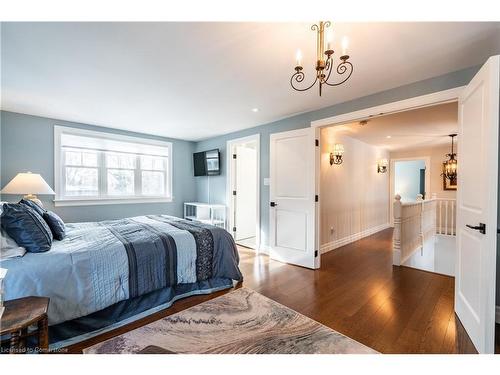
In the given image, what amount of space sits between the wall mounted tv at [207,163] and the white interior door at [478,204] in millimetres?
3847

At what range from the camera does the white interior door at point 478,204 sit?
1436mm

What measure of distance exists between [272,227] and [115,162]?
3246mm

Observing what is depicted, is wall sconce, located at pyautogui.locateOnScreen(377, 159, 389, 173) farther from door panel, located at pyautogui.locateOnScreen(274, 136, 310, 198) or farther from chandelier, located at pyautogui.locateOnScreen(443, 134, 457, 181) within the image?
door panel, located at pyautogui.locateOnScreen(274, 136, 310, 198)

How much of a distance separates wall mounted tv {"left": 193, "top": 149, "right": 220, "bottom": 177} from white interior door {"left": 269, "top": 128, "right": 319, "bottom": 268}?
1524mm

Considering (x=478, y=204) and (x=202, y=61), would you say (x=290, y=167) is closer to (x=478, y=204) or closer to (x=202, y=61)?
(x=202, y=61)

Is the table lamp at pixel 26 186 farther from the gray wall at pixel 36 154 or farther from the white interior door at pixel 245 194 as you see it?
the white interior door at pixel 245 194

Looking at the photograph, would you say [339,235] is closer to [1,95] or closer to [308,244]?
[308,244]

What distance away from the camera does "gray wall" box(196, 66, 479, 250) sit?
7.29 ft

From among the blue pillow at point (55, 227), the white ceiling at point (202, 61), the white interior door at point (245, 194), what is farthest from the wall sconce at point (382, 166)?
the blue pillow at point (55, 227)

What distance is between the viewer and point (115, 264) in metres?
1.91

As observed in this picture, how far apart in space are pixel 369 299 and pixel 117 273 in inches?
97.1

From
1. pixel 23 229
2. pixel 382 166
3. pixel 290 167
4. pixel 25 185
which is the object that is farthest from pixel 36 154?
pixel 382 166
